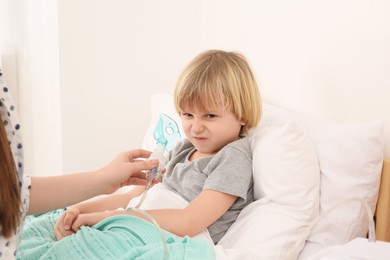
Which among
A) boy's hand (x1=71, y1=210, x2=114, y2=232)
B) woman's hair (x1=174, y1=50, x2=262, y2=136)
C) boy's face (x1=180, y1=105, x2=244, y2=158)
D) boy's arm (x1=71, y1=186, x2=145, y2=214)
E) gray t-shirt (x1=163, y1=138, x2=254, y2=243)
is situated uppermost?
woman's hair (x1=174, y1=50, x2=262, y2=136)

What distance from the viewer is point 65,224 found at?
128 cm

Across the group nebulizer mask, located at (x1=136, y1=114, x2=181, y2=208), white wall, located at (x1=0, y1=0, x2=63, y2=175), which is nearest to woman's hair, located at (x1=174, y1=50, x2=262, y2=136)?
nebulizer mask, located at (x1=136, y1=114, x2=181, y2=208)

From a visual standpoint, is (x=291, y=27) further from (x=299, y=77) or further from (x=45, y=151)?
(x=45, y=151)

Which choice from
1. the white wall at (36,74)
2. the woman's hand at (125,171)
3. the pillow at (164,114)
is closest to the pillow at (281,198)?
the woman's hand at (125,171)

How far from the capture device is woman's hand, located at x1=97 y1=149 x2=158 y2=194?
1.24 m

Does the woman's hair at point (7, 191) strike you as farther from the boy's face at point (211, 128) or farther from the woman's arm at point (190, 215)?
the boy's face at point (211, 128)

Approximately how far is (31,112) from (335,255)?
2041 mm

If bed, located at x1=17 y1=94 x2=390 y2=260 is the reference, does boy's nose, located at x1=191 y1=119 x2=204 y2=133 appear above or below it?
above

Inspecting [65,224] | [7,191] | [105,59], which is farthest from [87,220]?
[105,59]

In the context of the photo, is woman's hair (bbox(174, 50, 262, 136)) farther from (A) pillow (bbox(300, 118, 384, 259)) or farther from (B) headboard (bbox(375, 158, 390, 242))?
(B) headboard (bbox(375, 158, 390, 242))

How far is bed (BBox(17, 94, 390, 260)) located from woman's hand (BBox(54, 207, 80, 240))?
0.33ft

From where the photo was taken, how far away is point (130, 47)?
2.46m

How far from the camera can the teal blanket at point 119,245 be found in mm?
1103

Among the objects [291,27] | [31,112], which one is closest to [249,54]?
[291,27]
